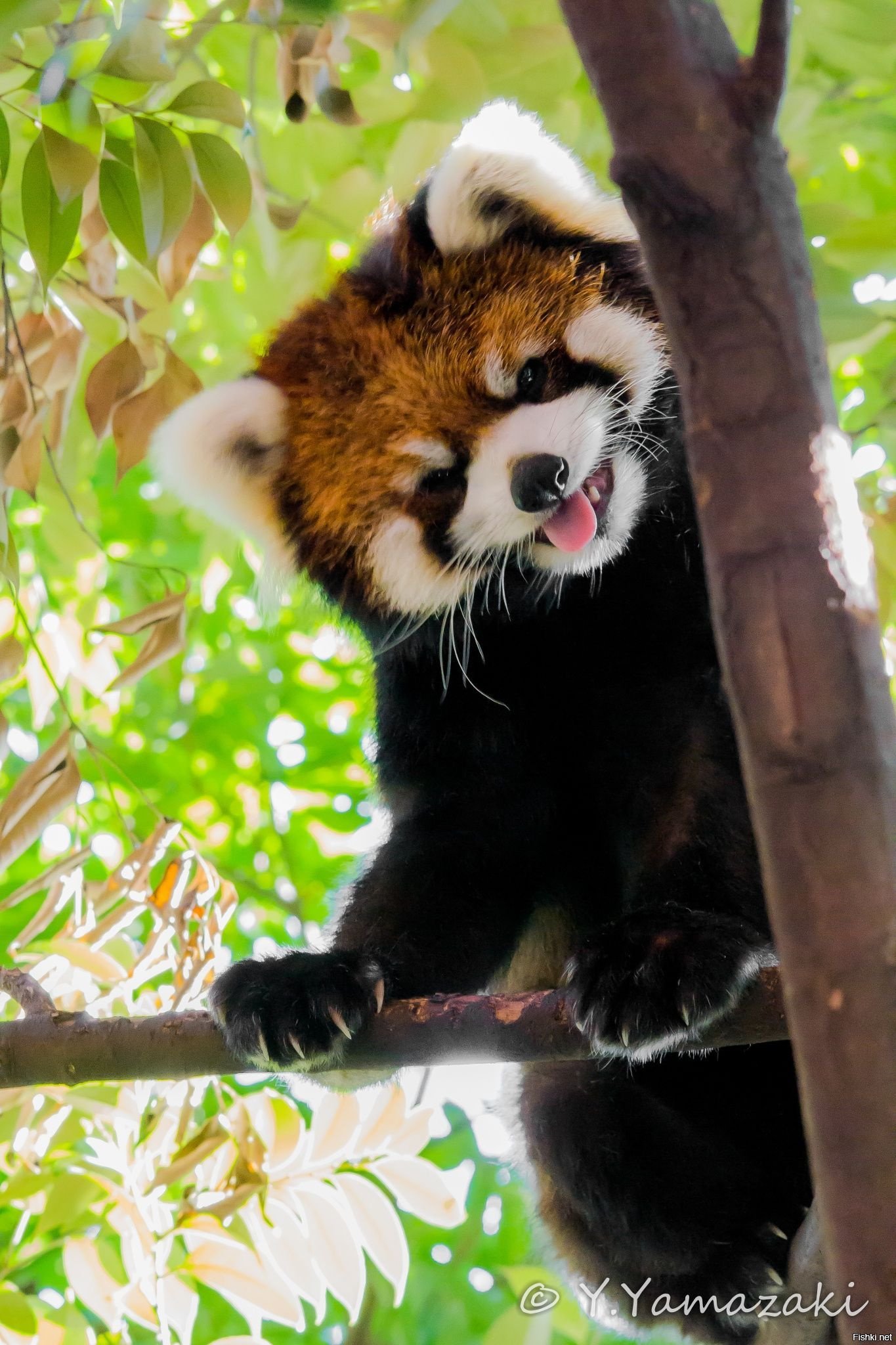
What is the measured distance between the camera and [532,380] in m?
2.35

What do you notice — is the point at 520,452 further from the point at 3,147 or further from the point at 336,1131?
the point at 336,1131

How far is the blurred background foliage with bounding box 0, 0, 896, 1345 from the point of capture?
184 cm

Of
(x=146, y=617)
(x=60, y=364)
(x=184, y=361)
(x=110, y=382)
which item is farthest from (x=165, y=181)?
(x=184, y=361)

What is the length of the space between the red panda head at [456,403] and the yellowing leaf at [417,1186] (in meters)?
0.97

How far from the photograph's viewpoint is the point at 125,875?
2229mm

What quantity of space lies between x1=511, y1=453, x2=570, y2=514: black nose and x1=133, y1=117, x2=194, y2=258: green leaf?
0.68 m

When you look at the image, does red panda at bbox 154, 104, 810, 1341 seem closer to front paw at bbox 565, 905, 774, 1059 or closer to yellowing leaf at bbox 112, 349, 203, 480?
yellowing leaf at bbox 112, 349, 203, 480

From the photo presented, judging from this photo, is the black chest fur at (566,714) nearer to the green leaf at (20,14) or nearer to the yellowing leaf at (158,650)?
the yellowing leaf at (158,650)

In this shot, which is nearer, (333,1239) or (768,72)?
(768,72)

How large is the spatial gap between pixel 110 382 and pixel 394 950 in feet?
3.37

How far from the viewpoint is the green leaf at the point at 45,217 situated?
5.39 ft

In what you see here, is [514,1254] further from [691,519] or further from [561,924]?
[691,519]

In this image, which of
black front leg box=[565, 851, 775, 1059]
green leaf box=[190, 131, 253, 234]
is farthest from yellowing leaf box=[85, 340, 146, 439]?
black front leg box=[565, 851, 775, 1059]

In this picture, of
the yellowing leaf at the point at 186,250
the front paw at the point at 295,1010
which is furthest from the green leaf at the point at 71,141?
the front paw at the point at 295,1010
